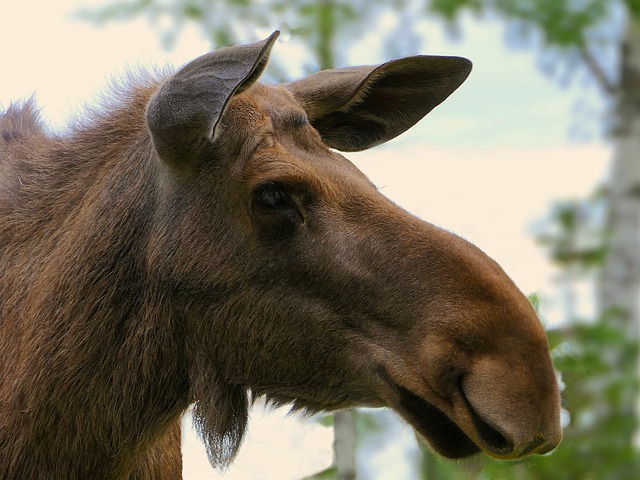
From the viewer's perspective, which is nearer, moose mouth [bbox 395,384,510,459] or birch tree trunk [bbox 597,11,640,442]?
moose mouth [bbox 395,384,510,459]

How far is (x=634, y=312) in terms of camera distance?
34.6 feet

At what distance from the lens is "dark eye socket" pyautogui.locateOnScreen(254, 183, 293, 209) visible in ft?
11.6

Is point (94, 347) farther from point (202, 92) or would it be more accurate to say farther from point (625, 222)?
point (625, 222)

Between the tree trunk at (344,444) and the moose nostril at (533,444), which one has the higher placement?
the moose nostril at (533,444)

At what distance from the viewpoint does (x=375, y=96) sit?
4.44 m

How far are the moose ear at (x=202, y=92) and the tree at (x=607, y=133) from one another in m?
2.89

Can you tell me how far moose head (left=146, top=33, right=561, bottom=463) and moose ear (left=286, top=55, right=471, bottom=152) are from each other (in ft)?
1.13

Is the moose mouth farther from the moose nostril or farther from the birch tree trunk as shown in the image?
the birch tree trunk

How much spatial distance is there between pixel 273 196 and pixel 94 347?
87 cm

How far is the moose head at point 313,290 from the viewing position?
10.3 ft

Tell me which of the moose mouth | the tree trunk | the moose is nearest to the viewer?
the moose

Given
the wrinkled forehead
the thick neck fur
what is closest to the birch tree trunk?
the wrinkled forehead

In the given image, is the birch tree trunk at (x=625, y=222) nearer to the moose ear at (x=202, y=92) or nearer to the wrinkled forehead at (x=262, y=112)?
the wrinkled forehead at (x=262, y=112)

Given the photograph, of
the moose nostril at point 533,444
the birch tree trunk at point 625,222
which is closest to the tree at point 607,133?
the birch tree trunk at point 625,222
